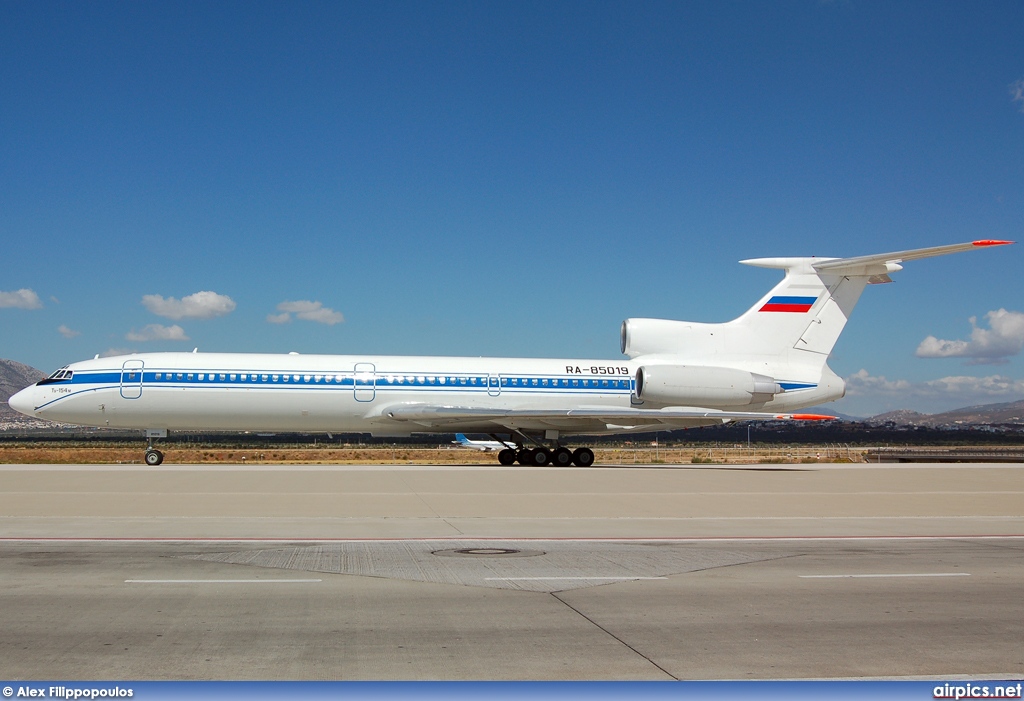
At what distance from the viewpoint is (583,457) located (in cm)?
3328

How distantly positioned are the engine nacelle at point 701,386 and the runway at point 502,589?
48.0ft

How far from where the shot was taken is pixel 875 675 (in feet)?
17.6

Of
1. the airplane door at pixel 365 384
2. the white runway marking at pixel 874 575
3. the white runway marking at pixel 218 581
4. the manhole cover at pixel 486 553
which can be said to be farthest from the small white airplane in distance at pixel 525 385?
the white runway marking at pixel 218 581

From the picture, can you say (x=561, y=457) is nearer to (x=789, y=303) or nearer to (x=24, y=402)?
(x=789, y=303)

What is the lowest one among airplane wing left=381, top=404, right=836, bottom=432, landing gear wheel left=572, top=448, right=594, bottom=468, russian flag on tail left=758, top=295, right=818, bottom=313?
landing gear wheel left=572, top=448, right=594, bottom=468

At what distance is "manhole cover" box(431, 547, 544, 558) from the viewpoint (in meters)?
10.5

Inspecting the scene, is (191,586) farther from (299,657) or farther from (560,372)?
(560,372)

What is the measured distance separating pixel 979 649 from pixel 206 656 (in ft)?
17.3

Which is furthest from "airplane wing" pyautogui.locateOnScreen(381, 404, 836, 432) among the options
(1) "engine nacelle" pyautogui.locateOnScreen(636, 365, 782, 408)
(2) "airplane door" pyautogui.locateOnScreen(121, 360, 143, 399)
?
(2) "airplane door" pyautogui.locateOnScreen(121, 360, 143, 399)

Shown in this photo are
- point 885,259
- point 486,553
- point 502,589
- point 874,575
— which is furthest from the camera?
point 885,259

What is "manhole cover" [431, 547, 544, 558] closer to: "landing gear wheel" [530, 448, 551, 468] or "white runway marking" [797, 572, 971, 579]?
"white runway marking" [797, 572, 971, 579]

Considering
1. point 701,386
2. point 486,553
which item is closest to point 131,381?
point 701,386

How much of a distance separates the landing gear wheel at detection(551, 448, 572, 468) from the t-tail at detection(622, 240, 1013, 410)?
3.45 m

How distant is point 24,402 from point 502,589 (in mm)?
29358
